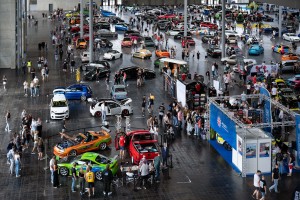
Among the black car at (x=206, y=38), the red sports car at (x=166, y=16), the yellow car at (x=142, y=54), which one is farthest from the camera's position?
the red sports car at (x=166, y=16)

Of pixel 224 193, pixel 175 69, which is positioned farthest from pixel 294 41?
pixel 224 193

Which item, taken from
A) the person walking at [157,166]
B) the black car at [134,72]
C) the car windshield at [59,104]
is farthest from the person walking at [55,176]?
the black car at [134,72]

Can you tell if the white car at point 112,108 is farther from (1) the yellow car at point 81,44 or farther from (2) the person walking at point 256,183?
(1) the yellow car at point 81,44

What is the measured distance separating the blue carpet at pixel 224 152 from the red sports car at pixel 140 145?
3.40m

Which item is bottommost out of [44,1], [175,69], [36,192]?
[36,192]

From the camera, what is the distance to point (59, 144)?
33500 mm

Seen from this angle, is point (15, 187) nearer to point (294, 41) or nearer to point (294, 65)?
point (294, 65)

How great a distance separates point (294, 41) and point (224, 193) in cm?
5360

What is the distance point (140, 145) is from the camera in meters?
32.8

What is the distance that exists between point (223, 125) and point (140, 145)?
4.65 m

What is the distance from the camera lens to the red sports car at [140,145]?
104 ft

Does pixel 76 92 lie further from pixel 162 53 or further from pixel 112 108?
pixel 162 53

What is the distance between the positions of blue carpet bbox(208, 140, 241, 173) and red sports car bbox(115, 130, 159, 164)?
3396 mm

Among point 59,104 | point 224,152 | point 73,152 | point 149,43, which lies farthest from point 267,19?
point 73,152
